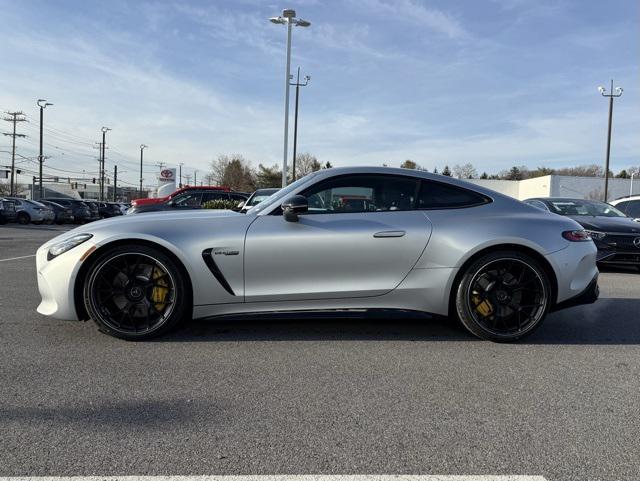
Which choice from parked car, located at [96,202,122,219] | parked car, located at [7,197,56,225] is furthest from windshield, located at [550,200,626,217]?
parked car, located at [96,202,122,219]

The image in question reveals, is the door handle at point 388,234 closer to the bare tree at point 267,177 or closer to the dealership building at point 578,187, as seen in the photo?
the dealership building at point 578,187

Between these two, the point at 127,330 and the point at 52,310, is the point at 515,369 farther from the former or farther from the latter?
the point at 52,310

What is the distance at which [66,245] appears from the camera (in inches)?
158

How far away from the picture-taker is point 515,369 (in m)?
3.59

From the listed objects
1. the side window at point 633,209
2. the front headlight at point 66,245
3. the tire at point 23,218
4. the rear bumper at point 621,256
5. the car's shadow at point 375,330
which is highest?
the side window at point 633,209

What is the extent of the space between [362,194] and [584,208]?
7.50 m

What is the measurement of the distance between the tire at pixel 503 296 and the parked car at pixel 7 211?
25126mm

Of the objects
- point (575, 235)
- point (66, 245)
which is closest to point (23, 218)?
point (66, 245)

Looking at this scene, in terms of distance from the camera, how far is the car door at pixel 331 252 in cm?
402

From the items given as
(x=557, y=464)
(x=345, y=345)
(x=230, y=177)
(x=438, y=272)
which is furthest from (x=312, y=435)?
(x=230, y=177)

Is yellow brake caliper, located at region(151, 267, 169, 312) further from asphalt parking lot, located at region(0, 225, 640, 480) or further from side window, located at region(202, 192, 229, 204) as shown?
side window, located at region(202, 192, 229, 204)

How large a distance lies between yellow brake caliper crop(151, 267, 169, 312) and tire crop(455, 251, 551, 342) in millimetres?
2358

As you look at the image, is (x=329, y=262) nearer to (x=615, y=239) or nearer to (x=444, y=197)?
(x=444, y=197)

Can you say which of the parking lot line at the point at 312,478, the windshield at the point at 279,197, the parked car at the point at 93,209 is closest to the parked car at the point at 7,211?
the parked car at the point at 93,209
